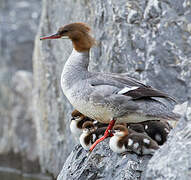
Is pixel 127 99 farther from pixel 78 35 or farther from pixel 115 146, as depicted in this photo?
pixel 78 35

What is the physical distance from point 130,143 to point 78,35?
1.08 metres

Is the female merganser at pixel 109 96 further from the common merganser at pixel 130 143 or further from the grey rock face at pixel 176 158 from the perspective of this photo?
the grey rock face at pixel 176 158

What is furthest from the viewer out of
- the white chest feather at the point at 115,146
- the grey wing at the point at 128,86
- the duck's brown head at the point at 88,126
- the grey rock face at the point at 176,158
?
the duck's brown head at the point at 88,126

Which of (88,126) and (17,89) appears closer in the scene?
(88,126)

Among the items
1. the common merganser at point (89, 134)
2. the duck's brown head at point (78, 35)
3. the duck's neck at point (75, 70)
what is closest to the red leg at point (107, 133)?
the common merganser at point (89, 134)

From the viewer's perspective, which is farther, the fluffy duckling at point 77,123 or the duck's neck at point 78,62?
Answer: the fluffy duckling at point 77,123

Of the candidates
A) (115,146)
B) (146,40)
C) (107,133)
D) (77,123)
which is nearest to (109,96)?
(107,133)

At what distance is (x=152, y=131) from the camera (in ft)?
12.0

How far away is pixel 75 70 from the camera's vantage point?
3.63 meters

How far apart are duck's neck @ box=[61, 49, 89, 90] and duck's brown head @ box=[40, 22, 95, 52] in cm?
6

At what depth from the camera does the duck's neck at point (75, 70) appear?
11.8ft

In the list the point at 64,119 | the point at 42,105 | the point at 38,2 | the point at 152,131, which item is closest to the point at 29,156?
the point at 42,105

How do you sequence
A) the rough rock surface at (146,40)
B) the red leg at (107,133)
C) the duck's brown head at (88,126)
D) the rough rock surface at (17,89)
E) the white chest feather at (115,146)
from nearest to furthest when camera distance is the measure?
the white chest feather at (115,146), the red leg at (107,133), the duck's brown head at (88,126), the rough rock surface at (146,40), the rough rock surface at (17,89)

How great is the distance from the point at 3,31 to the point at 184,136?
868cm
